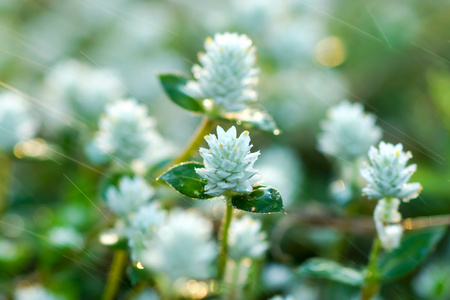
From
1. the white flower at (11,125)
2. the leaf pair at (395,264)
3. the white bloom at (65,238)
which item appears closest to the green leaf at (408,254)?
the leaf pair at (395,264)

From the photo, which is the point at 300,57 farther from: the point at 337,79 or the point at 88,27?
the point at 88,27

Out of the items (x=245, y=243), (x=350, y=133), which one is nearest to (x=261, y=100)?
(x=350, y=133)

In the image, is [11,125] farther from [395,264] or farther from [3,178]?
[395,264]

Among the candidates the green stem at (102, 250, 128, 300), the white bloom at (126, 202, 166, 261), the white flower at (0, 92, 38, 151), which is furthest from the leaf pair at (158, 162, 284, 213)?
the white flower at (0, 92, 38, 151)

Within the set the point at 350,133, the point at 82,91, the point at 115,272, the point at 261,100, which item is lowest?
the point at 115,272

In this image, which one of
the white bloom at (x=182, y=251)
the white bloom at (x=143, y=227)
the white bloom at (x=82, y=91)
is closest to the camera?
the white bloom at (x=182, y=251)

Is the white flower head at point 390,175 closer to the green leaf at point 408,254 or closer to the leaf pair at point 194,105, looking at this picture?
the green leaf at point 408,254

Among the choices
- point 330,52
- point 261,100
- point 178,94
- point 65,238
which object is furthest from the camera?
point 330,52

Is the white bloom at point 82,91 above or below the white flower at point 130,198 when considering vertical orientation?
above
